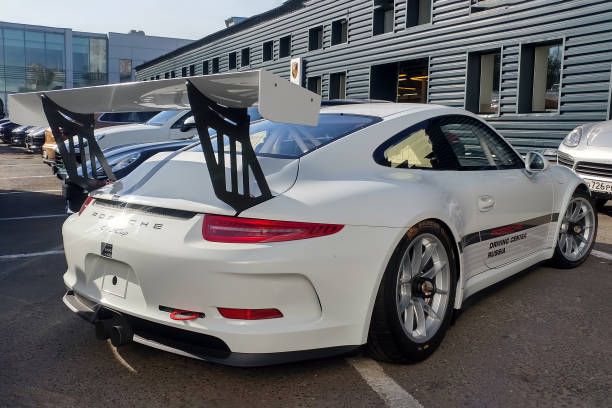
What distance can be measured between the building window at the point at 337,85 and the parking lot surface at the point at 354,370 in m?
17.4

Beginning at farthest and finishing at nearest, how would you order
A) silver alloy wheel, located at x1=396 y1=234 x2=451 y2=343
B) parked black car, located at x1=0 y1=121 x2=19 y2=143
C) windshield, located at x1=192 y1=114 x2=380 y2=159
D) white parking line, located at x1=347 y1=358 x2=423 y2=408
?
parked black car, located at x1=0 y1=121 x2=19 y2=143 < windshield, located at x1=192 y1=114 x2=380 y2=159 < silver alloy wheel, located at x1=396 y1=234 x2=451 y2=343 < white parking line, located at x1=347 y1=358 x2=423 y2=408

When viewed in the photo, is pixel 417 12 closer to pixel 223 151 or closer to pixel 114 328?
pixel 223 151

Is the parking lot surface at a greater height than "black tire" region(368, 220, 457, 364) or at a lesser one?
lesser

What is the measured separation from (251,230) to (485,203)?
5.46ft

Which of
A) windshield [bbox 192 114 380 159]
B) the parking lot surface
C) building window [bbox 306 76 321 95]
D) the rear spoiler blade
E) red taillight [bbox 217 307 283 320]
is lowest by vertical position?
the parking lot surface

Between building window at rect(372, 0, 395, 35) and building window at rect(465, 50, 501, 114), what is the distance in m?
4.08

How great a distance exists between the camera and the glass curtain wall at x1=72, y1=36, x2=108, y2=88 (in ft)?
165

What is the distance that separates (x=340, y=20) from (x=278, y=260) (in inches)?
745

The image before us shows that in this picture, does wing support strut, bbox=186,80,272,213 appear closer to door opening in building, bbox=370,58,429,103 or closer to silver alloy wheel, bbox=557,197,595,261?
silver alloy wheel, bbox=557,197,595,261

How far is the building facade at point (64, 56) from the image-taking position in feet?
156

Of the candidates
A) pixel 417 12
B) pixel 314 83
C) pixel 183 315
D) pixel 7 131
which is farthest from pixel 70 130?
pixel 7 131

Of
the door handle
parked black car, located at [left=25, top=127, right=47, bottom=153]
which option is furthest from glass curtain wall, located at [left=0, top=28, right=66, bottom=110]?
the door handle

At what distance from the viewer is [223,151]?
2.51 metres

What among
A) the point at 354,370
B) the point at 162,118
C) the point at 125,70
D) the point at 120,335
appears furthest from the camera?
the point at 125,70
